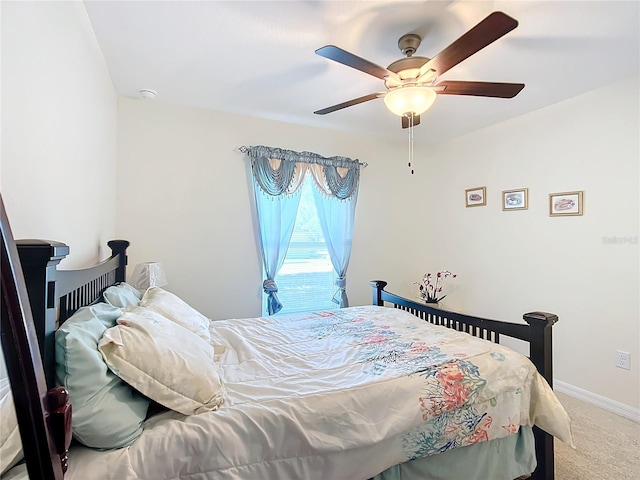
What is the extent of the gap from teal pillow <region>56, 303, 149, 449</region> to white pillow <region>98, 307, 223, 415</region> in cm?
4

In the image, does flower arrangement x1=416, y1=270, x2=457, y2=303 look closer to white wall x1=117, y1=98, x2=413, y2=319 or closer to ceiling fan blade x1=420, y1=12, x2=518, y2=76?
white wall x1=117, y1=98, x2=413, y2=319

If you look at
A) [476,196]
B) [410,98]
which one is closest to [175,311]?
[410,98]

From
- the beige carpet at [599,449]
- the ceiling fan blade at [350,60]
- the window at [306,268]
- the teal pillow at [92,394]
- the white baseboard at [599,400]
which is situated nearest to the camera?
the teal pillow at [92,394]

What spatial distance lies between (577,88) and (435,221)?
6.27 feet

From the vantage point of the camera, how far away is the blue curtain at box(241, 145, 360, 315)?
3287mm

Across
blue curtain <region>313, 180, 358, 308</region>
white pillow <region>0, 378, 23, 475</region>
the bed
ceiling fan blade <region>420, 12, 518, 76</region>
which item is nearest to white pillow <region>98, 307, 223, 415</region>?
the bed

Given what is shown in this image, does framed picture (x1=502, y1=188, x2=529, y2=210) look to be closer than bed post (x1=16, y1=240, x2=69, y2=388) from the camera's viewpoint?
No

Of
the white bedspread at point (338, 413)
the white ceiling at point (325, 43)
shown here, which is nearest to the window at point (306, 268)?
the white ceiling at point (325, 43)

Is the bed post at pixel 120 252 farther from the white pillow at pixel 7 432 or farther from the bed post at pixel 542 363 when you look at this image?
the bed post at pixel 542 363

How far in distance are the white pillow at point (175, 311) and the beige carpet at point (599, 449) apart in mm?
2066

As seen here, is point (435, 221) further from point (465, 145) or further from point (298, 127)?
point (298, 127)

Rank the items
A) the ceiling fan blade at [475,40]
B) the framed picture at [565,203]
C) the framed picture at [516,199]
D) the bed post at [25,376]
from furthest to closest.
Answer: the framed picture at [516,199]
the framed picture at [565,203]
the ceiling fan blade at [475,40]
the bed post at [25,376]

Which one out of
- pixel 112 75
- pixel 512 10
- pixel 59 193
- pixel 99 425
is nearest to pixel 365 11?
pixel 512 10

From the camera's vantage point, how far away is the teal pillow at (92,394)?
93 centimetres
